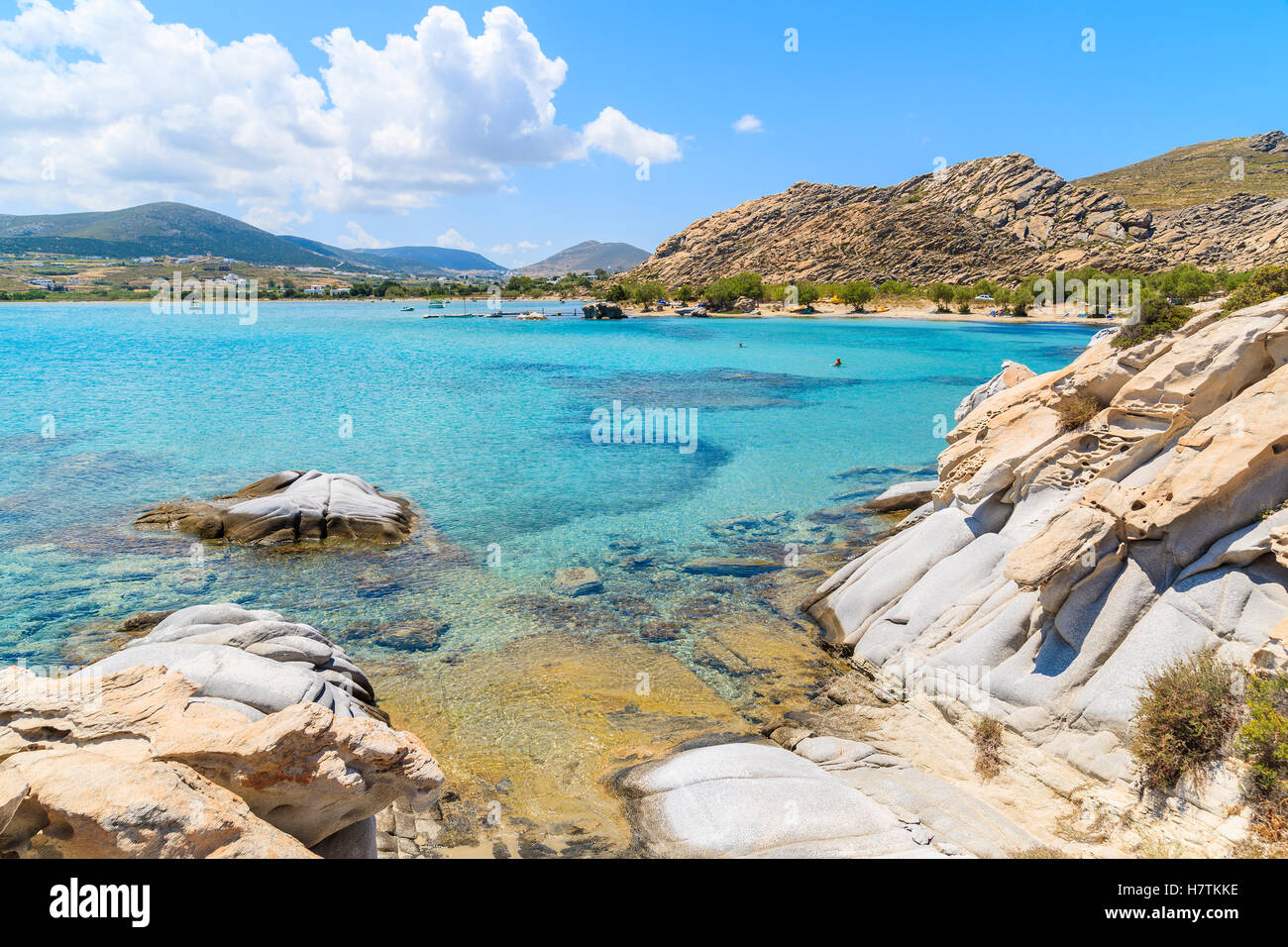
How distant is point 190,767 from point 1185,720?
11774 millimetres

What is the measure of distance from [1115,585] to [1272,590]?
2.04 meters

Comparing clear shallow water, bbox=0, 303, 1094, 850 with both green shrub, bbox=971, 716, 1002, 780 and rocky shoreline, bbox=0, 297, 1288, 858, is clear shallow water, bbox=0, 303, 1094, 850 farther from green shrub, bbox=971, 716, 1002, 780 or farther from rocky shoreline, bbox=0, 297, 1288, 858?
green shrub, bbox=971, 716, 1002, 780

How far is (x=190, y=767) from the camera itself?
6.71 m

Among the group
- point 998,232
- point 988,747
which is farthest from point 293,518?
point 998,232

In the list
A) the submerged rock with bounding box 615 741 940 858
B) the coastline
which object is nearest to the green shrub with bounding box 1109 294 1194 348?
the submerged rock with bounding box 615 741 940 858

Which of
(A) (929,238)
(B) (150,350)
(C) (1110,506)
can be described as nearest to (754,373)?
(C) (1110,506)

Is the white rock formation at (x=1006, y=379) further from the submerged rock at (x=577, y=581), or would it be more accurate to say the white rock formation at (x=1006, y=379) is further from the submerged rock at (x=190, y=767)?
the submerged rock at (x=190, y=767)

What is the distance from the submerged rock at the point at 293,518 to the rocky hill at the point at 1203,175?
164m

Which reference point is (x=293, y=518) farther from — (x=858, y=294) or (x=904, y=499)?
(x=858, y=294)

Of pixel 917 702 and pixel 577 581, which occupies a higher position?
pixel 577 581
